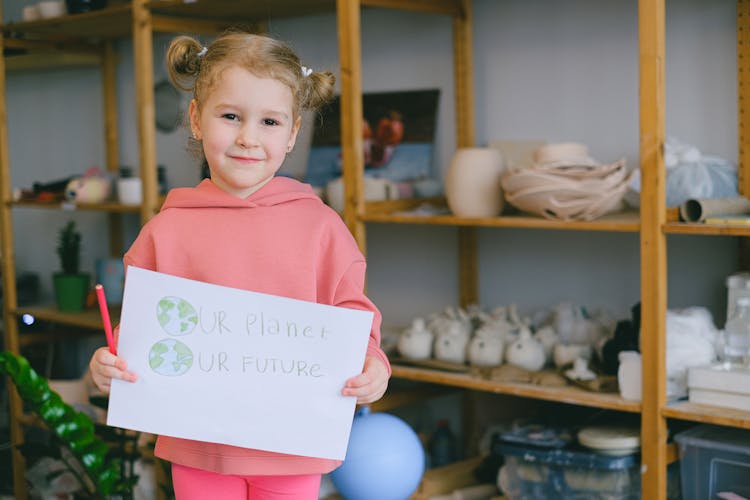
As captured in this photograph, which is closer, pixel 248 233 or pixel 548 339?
pixel 248 233

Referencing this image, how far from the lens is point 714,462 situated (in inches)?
80.4

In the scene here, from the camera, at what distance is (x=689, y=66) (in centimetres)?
237

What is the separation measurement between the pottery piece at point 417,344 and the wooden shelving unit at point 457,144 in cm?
7

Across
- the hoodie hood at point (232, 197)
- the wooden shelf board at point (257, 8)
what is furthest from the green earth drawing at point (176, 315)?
the wooden shelf board at point (257, 8)

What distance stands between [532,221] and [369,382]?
925 millimetres

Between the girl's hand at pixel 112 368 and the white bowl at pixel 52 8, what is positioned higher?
the white bowl at pixel 52 8

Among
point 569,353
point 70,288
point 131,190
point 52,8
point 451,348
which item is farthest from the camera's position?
point 70,288

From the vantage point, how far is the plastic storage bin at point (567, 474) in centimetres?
212

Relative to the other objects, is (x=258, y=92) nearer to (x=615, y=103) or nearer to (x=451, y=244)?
(x=615, y=103)

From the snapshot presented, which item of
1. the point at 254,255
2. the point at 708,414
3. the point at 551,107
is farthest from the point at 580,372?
the point at 254,255

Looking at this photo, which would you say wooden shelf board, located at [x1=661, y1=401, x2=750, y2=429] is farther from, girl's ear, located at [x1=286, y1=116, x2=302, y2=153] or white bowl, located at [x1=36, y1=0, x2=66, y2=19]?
white bowl, located at [x1=36, y1=0, x2=66, y2=19]

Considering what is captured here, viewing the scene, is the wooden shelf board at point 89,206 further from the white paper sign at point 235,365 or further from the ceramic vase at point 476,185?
the white paper sign at point 235,365

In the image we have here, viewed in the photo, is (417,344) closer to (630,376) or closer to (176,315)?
(630,376)

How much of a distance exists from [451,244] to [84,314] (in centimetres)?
131
